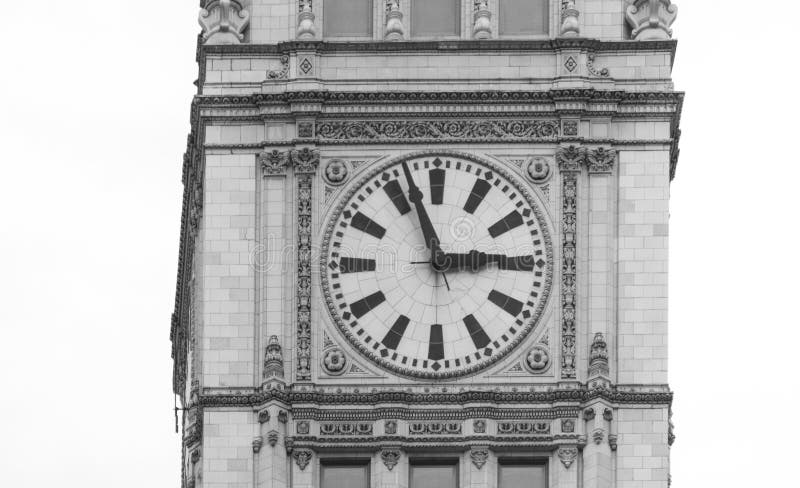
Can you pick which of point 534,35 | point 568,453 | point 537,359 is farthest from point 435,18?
point 568,453

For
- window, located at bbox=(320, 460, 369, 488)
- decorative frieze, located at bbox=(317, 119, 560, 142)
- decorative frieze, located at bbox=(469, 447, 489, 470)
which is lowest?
window, located at bbox=(320, 460, 369, 488)

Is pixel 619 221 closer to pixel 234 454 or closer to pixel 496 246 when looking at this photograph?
pixel 496 246

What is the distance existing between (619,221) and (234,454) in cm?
816

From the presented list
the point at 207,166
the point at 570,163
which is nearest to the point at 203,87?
the point at 207,166

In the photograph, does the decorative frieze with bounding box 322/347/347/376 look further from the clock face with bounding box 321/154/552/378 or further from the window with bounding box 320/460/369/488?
the window with bounding box 320/460/369/488

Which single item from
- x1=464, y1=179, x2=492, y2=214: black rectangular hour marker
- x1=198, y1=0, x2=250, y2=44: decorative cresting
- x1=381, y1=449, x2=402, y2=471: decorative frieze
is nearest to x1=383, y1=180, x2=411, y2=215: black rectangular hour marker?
x1=464, y1=179, x2=492, y2=214: black rectangular hour marker

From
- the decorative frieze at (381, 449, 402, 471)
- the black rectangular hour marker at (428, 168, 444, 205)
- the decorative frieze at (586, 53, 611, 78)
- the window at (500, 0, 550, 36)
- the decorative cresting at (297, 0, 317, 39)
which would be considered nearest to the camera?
the decorative frieze at (381, 449, 402, 471)

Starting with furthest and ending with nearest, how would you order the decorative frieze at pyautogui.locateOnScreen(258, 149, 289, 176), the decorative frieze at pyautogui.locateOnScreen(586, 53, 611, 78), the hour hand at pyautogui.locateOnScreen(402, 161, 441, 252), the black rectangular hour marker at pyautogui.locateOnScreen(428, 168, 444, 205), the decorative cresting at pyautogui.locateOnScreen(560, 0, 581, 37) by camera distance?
the decorative cresting at pyautogui.locateOnScreen(560, 0, 581, 37) → the decorative frieze at pyautogui.locateOnScreen(586, 53, 611, 78) → the decorative frieze at pyautogui.locateOnScreen(258, 149, 289, 176) → the black rectangular hour marker at pyautogui.locateOnScreen(428, 168, 444, 205) → the hour hand at pyautogui.locateOnScreen(402, 161, 441, 252)

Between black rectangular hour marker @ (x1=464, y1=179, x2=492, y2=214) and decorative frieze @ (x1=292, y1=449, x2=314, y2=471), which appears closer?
decorative frieze @ (x1=292, y1=449, x2=314, y2=471)

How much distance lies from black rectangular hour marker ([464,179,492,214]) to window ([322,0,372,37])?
12.0ft

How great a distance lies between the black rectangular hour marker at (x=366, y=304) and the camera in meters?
80.2

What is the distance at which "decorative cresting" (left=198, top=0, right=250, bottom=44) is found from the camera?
81750mm

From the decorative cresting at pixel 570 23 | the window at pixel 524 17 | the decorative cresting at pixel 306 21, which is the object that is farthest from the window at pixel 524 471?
the decorative cresting at pixel 306 21

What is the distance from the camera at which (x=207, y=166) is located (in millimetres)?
80875
